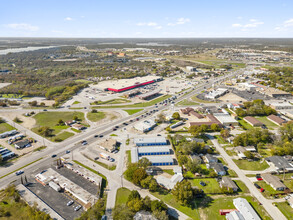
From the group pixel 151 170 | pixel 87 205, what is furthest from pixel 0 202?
pixel 151 170

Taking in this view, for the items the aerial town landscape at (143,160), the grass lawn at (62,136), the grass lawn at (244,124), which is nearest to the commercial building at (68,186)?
the aerial town landscape at (143,160)

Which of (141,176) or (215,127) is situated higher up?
(215,127)

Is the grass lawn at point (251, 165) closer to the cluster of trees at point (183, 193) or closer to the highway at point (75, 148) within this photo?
the cluster of trees at point (183, 193)

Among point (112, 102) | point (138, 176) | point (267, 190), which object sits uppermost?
point (112, 102)

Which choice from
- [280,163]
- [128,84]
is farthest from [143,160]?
[128,84]

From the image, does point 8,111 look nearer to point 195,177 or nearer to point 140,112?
point 140,112

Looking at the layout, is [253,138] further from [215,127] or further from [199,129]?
[199,129]
